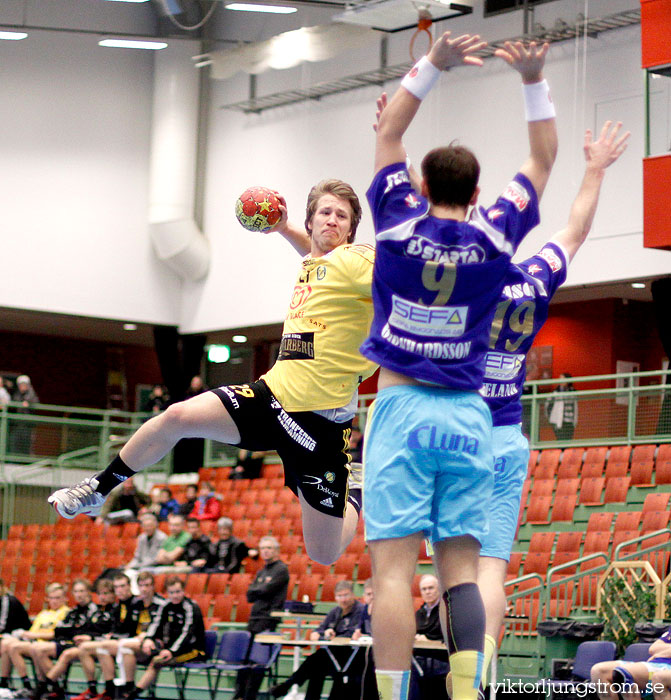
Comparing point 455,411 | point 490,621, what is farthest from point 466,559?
point 490,621

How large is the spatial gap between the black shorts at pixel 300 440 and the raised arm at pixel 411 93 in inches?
68.8

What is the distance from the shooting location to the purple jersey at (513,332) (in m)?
5.37

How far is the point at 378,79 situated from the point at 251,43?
2457 mm

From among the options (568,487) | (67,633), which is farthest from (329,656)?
(568,487)

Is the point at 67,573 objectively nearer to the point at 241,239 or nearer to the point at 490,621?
the point at 241,239

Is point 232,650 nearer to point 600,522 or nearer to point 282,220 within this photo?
point 600,522

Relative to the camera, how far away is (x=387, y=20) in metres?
20.7

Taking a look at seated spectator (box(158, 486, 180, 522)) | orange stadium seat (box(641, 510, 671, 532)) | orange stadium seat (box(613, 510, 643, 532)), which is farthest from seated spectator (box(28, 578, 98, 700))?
orange stadium seat (box(641, 510, 671, 532))

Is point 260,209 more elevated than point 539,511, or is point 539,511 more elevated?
point 260,209

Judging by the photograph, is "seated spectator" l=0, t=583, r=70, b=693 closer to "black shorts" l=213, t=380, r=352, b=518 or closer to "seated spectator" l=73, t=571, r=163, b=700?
"seated spectator" l=73, t=571, r=163, b=700

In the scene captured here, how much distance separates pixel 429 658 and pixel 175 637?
3.44 meters

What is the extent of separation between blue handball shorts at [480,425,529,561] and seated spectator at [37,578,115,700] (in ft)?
32.4

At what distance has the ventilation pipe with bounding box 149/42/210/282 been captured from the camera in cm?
2481

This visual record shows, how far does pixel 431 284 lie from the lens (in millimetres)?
4227
